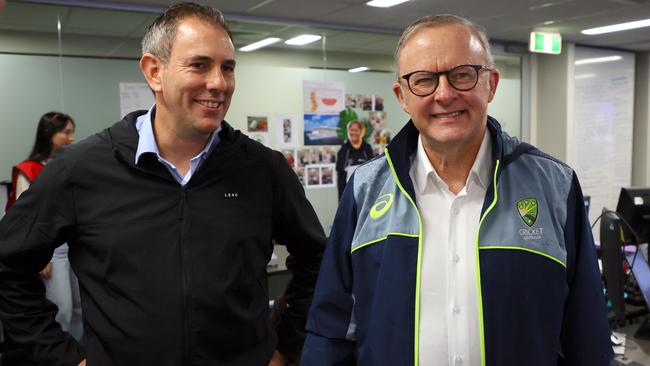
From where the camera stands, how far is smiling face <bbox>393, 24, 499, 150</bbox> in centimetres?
121

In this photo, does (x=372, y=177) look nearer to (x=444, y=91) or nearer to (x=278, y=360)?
(x=444, y=91)

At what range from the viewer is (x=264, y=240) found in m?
1.47

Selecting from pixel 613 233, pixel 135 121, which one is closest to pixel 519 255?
pixel 135 121

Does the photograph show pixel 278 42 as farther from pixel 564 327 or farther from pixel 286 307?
pixel 564 327

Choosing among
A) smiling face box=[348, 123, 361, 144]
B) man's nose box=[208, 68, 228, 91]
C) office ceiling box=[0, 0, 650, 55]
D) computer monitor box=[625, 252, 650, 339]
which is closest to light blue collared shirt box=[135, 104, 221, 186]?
man's nose box=[208, 68, 228, 91]

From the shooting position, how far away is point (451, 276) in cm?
120

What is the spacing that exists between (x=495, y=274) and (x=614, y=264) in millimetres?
1527

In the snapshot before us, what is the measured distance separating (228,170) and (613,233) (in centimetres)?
181

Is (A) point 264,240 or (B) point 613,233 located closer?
(A) point 264,240

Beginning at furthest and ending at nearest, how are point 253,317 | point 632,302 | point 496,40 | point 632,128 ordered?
1. point 632,128
2. point 496,40
3. point 632,302
4. point 253,317

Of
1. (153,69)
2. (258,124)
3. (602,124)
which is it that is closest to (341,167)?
(258,124)

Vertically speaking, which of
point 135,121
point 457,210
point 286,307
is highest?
point 135,121

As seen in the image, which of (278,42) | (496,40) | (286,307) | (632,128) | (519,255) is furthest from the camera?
(632,128)

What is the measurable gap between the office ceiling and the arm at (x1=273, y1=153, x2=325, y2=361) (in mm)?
3185
